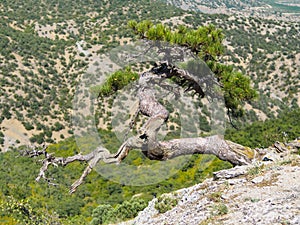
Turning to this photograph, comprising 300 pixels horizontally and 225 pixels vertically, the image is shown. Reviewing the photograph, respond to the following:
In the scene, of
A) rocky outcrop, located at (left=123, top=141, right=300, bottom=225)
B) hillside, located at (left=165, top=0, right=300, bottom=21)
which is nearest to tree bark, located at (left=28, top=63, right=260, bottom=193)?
rocky outcrop, located at (left=123, top=141, right=300, bottom=225)

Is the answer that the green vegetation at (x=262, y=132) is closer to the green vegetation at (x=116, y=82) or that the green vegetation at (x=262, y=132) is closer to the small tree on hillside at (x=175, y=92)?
the small tree on hillside at (x=175, y=92)

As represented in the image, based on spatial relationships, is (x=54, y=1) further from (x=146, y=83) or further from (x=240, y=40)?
(x=146, y=83)

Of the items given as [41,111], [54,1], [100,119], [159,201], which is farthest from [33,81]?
[159,201]

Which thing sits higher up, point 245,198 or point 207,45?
point 207,45

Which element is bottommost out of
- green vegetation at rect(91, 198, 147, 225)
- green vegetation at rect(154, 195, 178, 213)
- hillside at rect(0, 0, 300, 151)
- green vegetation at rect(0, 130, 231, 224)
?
hillside at rect(0, 0, 300, 151)

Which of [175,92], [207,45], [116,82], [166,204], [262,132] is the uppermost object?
[207,45]

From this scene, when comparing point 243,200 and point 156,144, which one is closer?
point 243,200

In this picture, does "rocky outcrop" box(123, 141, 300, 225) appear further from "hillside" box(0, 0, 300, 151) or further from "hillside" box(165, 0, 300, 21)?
"hillside" box(165, 0, 300, 21)

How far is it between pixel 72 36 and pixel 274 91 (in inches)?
916

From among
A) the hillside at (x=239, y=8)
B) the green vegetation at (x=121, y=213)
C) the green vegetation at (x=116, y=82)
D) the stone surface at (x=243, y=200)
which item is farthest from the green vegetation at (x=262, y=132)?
the hillside at (x=239, y=8)

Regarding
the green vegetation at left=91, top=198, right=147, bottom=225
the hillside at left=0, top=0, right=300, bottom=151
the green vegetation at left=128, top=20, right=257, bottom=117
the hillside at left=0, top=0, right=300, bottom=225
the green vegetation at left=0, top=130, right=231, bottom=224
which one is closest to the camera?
the green vegetation at left=128, top=20, right=257, bottom=117

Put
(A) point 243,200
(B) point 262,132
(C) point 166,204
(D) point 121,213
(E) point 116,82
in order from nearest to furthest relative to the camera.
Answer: (A) point 243,200 < (E) point 116,82 < (C) point 166,204 < (D) point 121,213 < (B) point 262,132

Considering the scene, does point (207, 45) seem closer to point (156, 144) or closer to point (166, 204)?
point (156, 144)

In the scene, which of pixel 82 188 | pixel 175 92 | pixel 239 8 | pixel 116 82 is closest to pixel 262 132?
pixel 82 188
